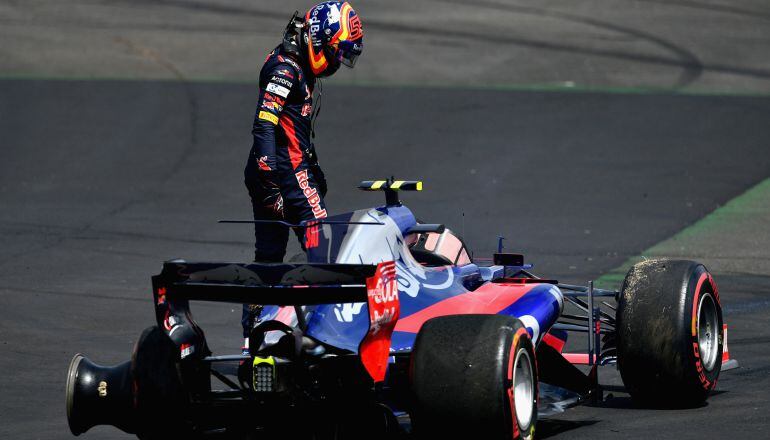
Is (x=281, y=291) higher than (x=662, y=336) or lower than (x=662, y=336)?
higher

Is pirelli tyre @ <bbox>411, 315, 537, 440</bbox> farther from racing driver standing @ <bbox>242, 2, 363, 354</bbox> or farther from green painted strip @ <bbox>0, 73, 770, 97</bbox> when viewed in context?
green painted strip @ <bbox>0, 73, 770, 97</bbox>

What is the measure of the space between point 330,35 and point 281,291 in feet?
8.90

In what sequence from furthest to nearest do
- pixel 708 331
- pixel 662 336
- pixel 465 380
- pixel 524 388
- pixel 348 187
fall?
1. pixel 348 187
2. pixel 708 331
3. pixel 662 336
4. pixel 524 388
5. pixel 465 380

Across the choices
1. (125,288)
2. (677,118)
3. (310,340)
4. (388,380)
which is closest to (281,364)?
(310,340)

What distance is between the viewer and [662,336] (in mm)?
7844

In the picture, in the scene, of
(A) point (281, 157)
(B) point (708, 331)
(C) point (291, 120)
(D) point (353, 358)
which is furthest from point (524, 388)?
(C) point (291, 120)

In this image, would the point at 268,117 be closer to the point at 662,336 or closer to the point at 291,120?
the point at 291,120

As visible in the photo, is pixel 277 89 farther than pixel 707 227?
No

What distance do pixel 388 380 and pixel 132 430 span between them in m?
1.28

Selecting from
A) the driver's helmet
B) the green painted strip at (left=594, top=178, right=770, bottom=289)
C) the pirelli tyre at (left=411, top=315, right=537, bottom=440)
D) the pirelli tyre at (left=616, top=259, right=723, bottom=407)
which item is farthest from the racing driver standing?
the green painted strip at (left=594, top=178, right=770, bottom=289)

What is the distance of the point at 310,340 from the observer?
6715mm

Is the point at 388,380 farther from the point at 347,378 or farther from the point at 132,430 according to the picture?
the point at 132,430

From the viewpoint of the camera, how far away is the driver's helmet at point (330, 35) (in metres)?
8.96

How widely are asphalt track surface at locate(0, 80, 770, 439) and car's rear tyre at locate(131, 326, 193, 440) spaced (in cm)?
121
